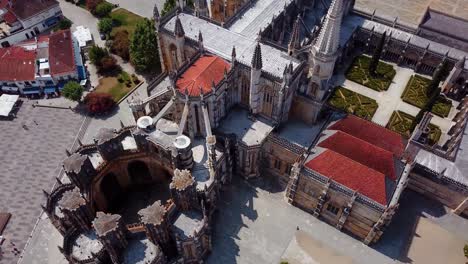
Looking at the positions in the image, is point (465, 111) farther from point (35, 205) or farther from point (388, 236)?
point (35, 205)

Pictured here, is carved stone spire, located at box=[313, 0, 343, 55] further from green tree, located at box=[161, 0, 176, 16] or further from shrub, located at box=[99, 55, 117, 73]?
shrub, located at box=[99, 55, 117, 73]

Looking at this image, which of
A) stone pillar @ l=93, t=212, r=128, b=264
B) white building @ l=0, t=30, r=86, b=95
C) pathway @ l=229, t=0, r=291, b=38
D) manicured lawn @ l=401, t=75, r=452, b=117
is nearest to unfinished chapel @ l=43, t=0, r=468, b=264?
pathway @ l=229, t=0, r=291, b=38

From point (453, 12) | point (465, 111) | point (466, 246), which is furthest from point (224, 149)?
point (453, 12)

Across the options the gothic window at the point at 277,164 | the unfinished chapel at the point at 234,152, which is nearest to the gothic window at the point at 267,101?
the unfinished chapel at the point at 234,152

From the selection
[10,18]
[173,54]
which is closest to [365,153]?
[173,54]

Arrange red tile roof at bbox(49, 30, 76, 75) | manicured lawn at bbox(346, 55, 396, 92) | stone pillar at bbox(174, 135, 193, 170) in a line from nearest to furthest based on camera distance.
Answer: stone pillar at bbox(174, 135, 193, 170)
red tile roof at bbox(49, 30, 76, 75)
manicured lawn at bbox(346, 55, 396, 92)

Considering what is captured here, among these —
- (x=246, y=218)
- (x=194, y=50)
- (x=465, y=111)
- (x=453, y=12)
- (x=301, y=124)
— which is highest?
(x=453, y=12)
